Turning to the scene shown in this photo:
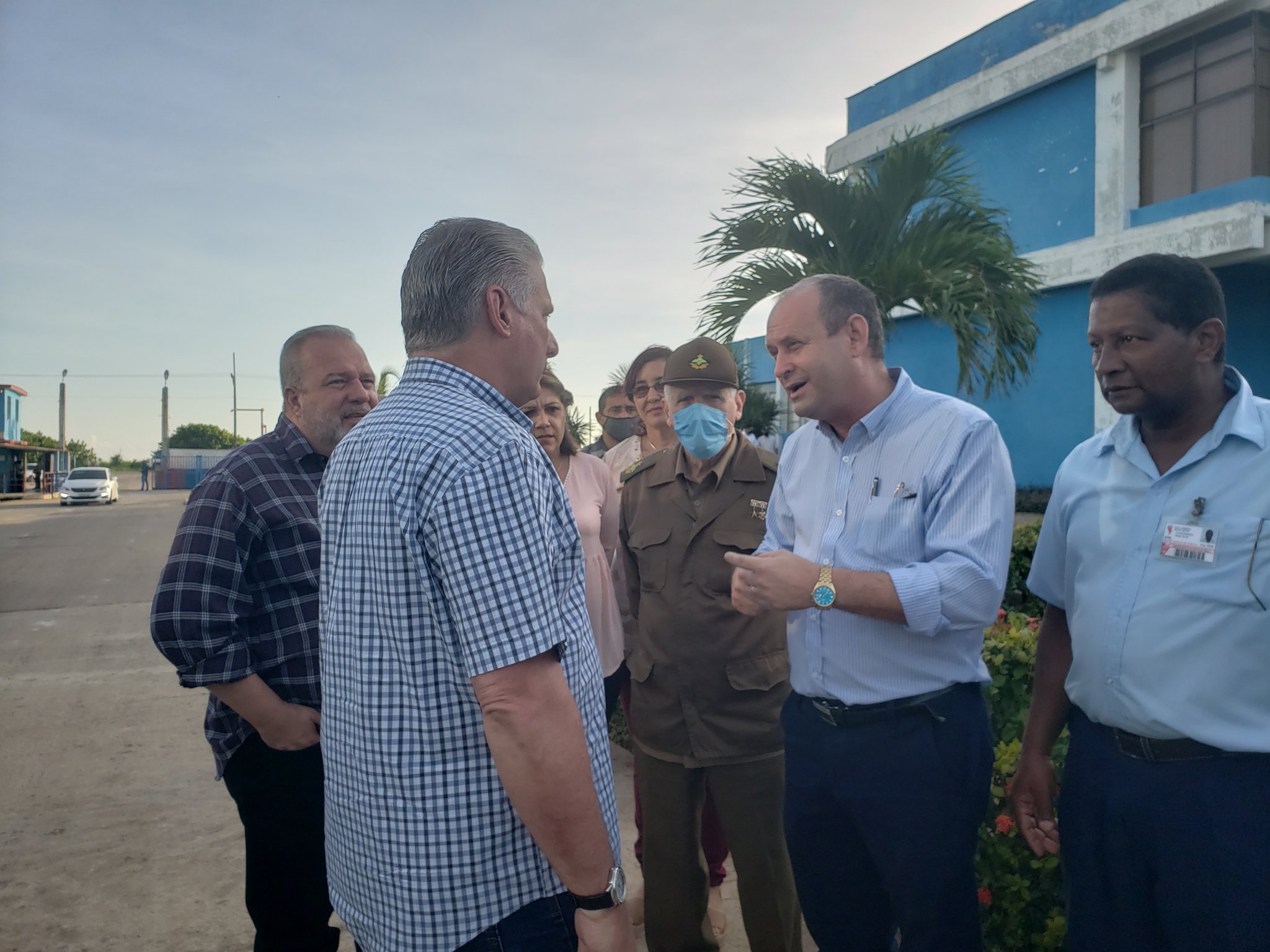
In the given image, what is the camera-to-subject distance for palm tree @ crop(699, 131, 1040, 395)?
8.12 m

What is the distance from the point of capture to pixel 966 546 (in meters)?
2.10

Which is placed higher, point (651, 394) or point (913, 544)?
point (651, 394)

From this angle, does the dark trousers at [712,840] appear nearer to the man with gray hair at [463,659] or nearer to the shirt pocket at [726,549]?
the shirt pocket at [726,549]

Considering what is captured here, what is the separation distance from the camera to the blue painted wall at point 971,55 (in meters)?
13.9

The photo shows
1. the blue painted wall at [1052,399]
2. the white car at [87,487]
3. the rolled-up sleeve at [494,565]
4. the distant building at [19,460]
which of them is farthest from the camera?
the distant building at [19,460]

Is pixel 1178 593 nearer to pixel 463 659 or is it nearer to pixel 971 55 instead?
pixel 463 659

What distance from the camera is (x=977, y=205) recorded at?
8.46 m

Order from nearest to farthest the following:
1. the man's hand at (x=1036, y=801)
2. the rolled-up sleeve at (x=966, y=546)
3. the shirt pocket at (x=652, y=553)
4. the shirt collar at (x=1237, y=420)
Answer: the shirt collar at (x=1237, y=420) → the rolled-up sleeve at (x=966, y=546) → the man's hand at (x=1036, y=801) → the shirt pocket at (x=652, y=553)

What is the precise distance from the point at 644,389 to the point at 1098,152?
482 inches

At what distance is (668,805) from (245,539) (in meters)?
1.59

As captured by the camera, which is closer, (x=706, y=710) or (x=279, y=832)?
(x=279, y=832)

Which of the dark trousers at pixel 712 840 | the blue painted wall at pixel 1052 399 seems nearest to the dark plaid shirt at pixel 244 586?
the dark trousers at pixel 712 840

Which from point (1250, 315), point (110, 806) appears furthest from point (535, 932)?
point (1250, 315)

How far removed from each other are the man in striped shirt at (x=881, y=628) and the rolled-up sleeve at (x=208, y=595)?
133 centimetres
